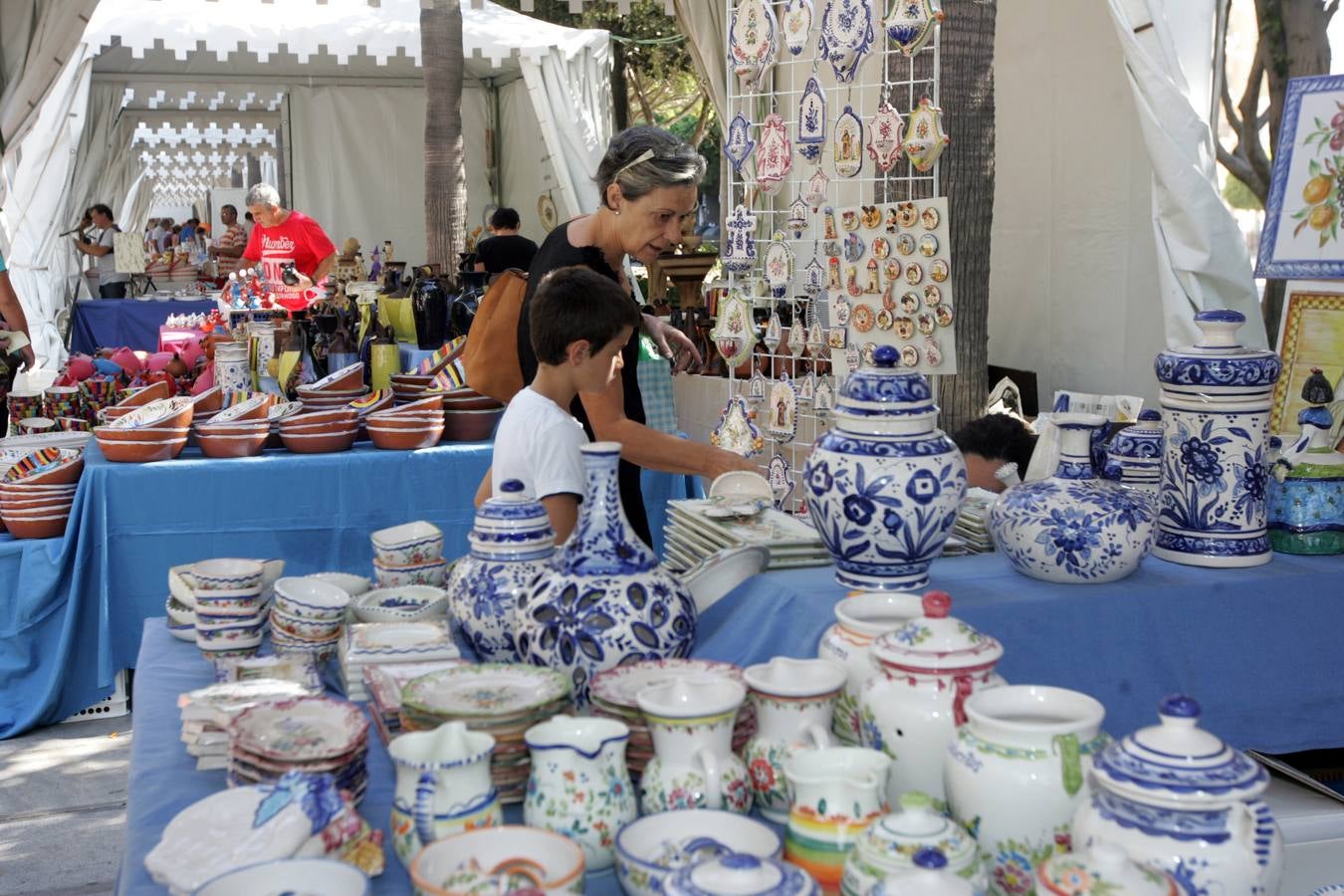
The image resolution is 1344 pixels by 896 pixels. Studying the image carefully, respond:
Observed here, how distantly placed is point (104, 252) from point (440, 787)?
31.3 feet

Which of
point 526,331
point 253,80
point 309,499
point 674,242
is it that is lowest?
point 309,499

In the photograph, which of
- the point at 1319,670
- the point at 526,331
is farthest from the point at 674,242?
the point at 1319,670

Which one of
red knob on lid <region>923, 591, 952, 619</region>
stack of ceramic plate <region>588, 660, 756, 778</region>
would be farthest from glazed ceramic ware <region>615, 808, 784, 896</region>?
red knob on lid <region>923, 591, 952, 619</region>

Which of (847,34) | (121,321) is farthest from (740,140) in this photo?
(121,321)

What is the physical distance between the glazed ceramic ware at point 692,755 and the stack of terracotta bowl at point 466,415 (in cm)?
294

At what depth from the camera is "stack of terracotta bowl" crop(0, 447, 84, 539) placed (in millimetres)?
3674

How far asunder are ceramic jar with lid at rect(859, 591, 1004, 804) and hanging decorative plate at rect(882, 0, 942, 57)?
2.32m

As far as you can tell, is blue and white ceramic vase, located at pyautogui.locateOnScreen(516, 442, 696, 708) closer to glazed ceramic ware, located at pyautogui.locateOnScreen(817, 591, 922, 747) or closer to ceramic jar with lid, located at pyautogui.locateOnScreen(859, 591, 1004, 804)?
glazed ceramic ware, located at pyautogui.locateOnScreen(817, 591, 922, 747)

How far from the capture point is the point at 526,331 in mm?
2514

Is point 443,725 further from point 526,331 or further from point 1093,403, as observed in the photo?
point 1093,403

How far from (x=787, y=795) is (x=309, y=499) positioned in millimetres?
2865

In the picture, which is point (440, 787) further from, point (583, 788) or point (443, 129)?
point (443, 129)

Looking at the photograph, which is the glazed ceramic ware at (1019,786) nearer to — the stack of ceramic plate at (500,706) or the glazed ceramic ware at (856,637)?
the glazed ceramic ware at (856,637)

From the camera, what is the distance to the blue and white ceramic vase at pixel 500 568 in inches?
67.0
